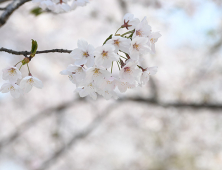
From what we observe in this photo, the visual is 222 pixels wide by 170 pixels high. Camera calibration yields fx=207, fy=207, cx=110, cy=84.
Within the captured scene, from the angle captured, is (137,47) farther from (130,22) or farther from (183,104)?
(183,104)

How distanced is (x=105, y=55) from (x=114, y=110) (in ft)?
19.1

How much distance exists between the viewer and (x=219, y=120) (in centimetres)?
558

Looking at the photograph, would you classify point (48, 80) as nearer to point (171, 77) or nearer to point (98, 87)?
point (171, 77)

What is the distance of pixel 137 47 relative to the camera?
603mm

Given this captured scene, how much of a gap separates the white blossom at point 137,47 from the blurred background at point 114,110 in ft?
13.4

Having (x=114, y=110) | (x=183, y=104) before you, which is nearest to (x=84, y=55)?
(x=183, y=104)

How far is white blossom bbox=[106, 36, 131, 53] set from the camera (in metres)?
0.59

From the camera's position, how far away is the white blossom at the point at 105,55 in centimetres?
57

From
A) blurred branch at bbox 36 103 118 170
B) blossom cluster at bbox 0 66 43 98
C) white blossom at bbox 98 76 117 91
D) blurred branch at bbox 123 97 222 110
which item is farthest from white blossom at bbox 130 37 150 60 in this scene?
blurred branch at bbox 36 103 118 170

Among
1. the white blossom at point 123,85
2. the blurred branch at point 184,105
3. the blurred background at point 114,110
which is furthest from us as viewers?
the blurred background at point 114,110

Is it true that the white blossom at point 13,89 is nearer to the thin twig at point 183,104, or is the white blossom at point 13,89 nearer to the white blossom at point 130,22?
the white blossom at point 130,22

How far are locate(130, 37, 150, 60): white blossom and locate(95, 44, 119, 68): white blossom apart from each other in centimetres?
5

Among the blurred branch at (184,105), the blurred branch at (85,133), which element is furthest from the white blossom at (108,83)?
the blurred branch at (85,133)

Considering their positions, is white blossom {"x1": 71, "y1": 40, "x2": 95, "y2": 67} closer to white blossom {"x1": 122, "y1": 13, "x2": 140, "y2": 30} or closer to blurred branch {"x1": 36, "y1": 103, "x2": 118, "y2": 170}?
white blossom {"x1": 122, "y1": 13, "x2": 140, "y2": 30}
